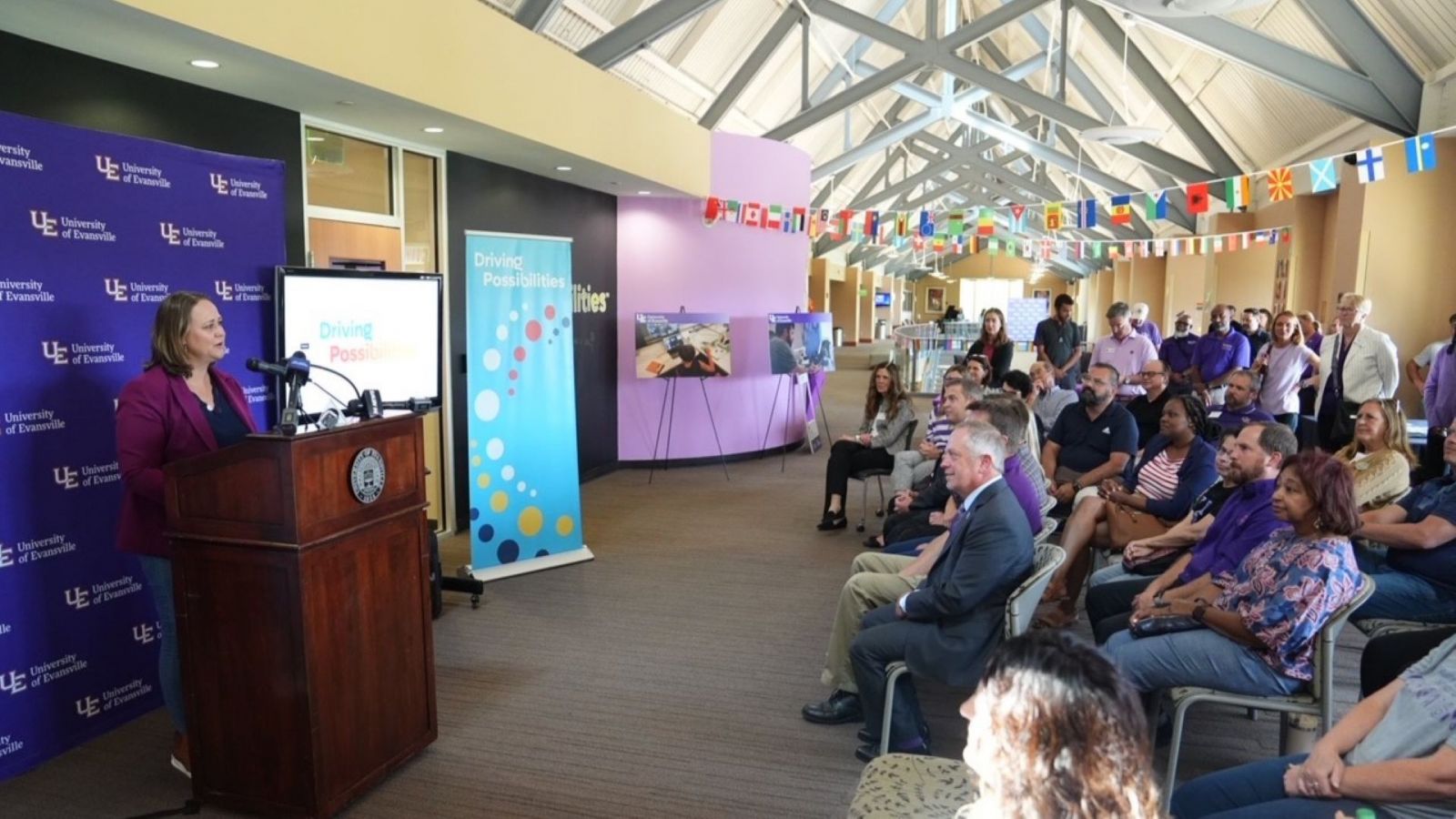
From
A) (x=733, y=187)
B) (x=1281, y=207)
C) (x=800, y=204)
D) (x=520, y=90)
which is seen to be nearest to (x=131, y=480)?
(x=520, y=90)

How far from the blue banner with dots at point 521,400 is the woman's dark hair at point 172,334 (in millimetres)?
2099

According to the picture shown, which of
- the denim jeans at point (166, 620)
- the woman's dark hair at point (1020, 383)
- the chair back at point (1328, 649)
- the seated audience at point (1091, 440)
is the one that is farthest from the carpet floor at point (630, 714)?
the woman's dark hair at point (1020, 383)

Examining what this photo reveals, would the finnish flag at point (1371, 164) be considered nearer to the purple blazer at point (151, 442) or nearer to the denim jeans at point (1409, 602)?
the denim jeans at point (1409, 602)

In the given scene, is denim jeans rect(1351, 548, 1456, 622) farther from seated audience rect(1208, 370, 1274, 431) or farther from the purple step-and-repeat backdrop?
the purple step-and-repeat backdrop

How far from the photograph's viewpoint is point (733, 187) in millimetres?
8852

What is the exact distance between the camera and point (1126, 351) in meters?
7.57

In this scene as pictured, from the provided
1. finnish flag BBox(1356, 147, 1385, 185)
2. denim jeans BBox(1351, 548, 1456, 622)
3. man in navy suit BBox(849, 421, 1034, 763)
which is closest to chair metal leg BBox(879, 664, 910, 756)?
man in navy suit BBox(849, 421, 1034, 763)

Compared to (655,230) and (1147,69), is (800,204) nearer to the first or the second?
A: (655,230)

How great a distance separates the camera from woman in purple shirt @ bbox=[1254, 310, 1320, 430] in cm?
659

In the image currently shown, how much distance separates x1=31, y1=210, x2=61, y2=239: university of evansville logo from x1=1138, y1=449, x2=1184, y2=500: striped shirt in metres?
4.64

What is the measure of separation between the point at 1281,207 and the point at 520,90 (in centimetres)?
1107

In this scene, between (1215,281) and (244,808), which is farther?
(1215,281)

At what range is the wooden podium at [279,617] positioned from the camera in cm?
262

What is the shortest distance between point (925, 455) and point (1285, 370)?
312cm
